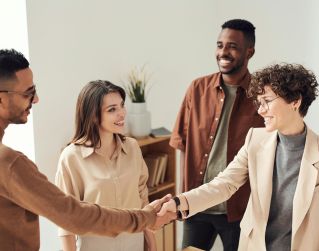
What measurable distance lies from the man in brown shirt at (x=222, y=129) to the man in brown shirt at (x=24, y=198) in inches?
38.7

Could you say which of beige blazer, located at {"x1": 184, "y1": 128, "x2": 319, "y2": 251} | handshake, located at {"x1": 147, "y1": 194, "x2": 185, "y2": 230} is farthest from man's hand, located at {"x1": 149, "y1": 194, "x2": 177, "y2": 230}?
beige blazer, located at {"x1": 184, "y1": 128, "x2": 319, "y2": 251}

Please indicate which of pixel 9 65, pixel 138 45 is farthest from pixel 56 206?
pixel 138 45

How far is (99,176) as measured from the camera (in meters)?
2.12

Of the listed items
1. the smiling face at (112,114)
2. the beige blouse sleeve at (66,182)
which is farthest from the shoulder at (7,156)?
the smiling face at (112,114)

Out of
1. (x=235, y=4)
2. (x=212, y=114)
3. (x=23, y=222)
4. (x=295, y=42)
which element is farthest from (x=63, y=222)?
(x=235, y=4)

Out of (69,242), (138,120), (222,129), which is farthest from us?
(138,120)

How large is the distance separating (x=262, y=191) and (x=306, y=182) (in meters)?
0.20

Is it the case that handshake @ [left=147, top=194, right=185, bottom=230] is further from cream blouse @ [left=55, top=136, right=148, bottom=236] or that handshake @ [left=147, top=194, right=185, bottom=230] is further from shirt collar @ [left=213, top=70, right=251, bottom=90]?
shirt collar @ [left=213, top=70, right=251, bottom=90]

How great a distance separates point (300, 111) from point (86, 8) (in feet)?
6.12

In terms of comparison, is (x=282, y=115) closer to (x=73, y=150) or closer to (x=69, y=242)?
(x=73, y=150)

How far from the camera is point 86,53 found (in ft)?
10.3

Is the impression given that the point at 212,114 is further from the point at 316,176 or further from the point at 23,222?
the point at 23,222

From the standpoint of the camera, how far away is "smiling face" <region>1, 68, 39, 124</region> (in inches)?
57.1

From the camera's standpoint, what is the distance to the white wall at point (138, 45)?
2.86m
